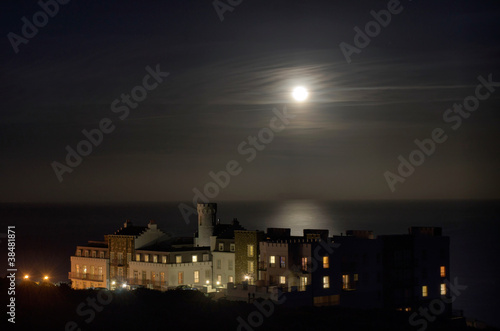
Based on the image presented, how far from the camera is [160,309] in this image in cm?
4222

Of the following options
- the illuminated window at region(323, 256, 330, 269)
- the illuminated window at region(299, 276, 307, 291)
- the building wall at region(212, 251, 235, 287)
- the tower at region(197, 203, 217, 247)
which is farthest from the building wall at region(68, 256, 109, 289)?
the illuminated window at region(323, 256, 330, 269)

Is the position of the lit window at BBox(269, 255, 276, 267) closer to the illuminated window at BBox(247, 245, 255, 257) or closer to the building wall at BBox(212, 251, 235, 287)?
the illuminated window at BBox(247, 245, 255, 257)

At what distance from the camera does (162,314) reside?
1612 inches

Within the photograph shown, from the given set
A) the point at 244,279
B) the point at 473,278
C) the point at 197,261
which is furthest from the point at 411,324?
the point at 473,278

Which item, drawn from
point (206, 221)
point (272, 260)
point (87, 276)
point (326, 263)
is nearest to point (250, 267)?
point (272, 260)

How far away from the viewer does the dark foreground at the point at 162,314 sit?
124ft

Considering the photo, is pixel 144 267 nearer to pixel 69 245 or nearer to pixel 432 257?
pixel 432 257

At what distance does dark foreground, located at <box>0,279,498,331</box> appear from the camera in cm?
3778

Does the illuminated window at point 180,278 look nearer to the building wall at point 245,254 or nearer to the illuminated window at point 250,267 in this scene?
the building wall at point 245,254

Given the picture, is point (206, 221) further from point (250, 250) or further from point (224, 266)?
point (250, 250)

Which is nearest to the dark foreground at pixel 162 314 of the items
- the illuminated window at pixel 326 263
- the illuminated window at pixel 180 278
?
the illuminated window at pixel 326 263

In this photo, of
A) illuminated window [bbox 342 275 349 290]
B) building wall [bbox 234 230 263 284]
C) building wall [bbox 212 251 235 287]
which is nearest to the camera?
building wall [bbox 234 230 263 284]

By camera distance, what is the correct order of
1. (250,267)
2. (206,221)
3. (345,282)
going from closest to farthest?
(250,267)
(345,282)
(206,221)

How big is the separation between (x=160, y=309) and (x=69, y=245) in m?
127
